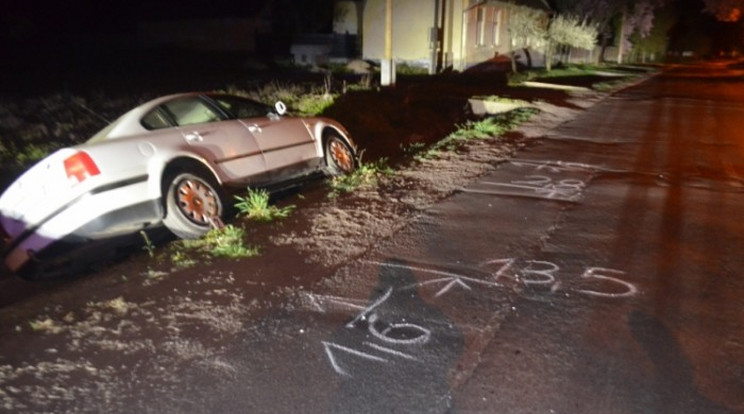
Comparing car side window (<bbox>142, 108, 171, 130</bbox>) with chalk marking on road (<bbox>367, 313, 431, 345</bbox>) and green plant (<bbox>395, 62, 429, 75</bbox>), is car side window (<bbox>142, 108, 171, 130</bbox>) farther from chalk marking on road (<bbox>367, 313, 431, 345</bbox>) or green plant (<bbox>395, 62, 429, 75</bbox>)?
green plant (<bbox>395, 62, 429, 75</bbox>)

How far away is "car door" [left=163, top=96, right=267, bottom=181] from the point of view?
649 cm

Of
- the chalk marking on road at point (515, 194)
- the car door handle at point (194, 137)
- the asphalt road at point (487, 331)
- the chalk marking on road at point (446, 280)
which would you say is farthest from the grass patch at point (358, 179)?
the chalk marking on road at point (446, 280)

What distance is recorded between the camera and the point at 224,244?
5.71m

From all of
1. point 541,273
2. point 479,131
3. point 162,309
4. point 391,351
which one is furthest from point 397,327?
point 479,131

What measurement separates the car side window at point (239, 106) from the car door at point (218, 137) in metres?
0.26

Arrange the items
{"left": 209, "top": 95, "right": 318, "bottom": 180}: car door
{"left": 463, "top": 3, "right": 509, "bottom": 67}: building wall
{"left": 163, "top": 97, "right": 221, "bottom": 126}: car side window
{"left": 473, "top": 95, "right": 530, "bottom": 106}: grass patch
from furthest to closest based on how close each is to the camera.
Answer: {"left": 463, "top": 3, "right": 509, "bottom": 67}: building wall
{"left": 473, "top": 95, "right": 530, "bottom": 106}: grass patch
{"left": 209, "top": 95, "right": 318, "bottom": 180}: car door
{"left": 163, "top": 97, "right": 221, "bottom": 126}: car side window

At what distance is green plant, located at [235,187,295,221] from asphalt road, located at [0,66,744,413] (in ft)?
4.83

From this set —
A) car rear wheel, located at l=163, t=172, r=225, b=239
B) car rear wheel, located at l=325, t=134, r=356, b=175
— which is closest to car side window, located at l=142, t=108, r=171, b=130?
car rear wheel, located at l=163, t=172, r=225, b=239

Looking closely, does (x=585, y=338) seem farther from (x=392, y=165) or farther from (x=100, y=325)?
(x=392, y=165)

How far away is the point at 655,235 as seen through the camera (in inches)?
244

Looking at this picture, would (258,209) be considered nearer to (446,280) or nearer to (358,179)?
(358,179)

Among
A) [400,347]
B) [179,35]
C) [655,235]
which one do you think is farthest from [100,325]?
[179,35]

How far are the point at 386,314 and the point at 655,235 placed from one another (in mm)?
3307

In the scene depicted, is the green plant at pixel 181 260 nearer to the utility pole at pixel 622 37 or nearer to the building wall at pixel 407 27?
the building wall at pixel 407 27
